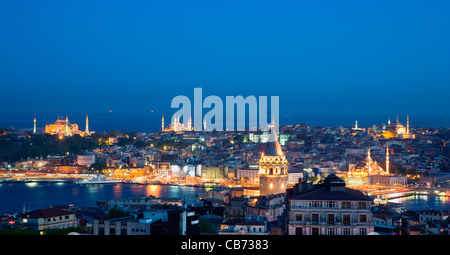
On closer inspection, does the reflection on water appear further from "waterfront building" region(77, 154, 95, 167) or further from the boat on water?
"waterfront building" region(77, 154, 95, 167)

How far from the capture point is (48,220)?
30.8ft

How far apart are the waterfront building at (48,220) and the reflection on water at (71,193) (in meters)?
7.30

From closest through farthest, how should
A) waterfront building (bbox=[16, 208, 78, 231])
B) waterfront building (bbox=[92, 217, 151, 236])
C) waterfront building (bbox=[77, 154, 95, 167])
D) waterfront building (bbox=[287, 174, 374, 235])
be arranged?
waterfront building (bbox=[287, 174, 374, 235])
waterfront building (bbox=[92, 217, 151, 236])
waterfront building (bbox=[16, 208, 78, 231])
waterfront building (bbox=[77, 154, 95, 167])

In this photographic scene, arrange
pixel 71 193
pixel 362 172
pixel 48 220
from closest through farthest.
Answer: pixel 48 220 → pixel 71 193 → pixel 362 172

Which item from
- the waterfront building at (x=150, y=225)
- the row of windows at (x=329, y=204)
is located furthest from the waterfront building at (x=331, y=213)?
the waterfront building at (x=150, y=225)

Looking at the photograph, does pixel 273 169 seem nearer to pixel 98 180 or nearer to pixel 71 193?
pixel 71 193

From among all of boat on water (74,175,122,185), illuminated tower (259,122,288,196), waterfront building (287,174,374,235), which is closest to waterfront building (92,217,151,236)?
waterfront building (287,174,374,235)

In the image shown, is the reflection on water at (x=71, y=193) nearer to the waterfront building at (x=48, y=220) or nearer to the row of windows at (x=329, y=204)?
the waterfront building at (x=48, y=220)

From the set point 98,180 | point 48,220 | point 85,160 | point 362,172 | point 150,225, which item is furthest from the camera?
point 85,160

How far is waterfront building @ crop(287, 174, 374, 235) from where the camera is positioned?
5.98m

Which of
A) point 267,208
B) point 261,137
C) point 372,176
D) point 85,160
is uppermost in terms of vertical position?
point 261,137

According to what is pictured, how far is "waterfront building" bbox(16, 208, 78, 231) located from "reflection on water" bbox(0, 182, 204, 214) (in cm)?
730

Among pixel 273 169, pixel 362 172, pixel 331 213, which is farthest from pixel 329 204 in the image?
pixel 362 172

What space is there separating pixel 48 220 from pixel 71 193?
537 inches
